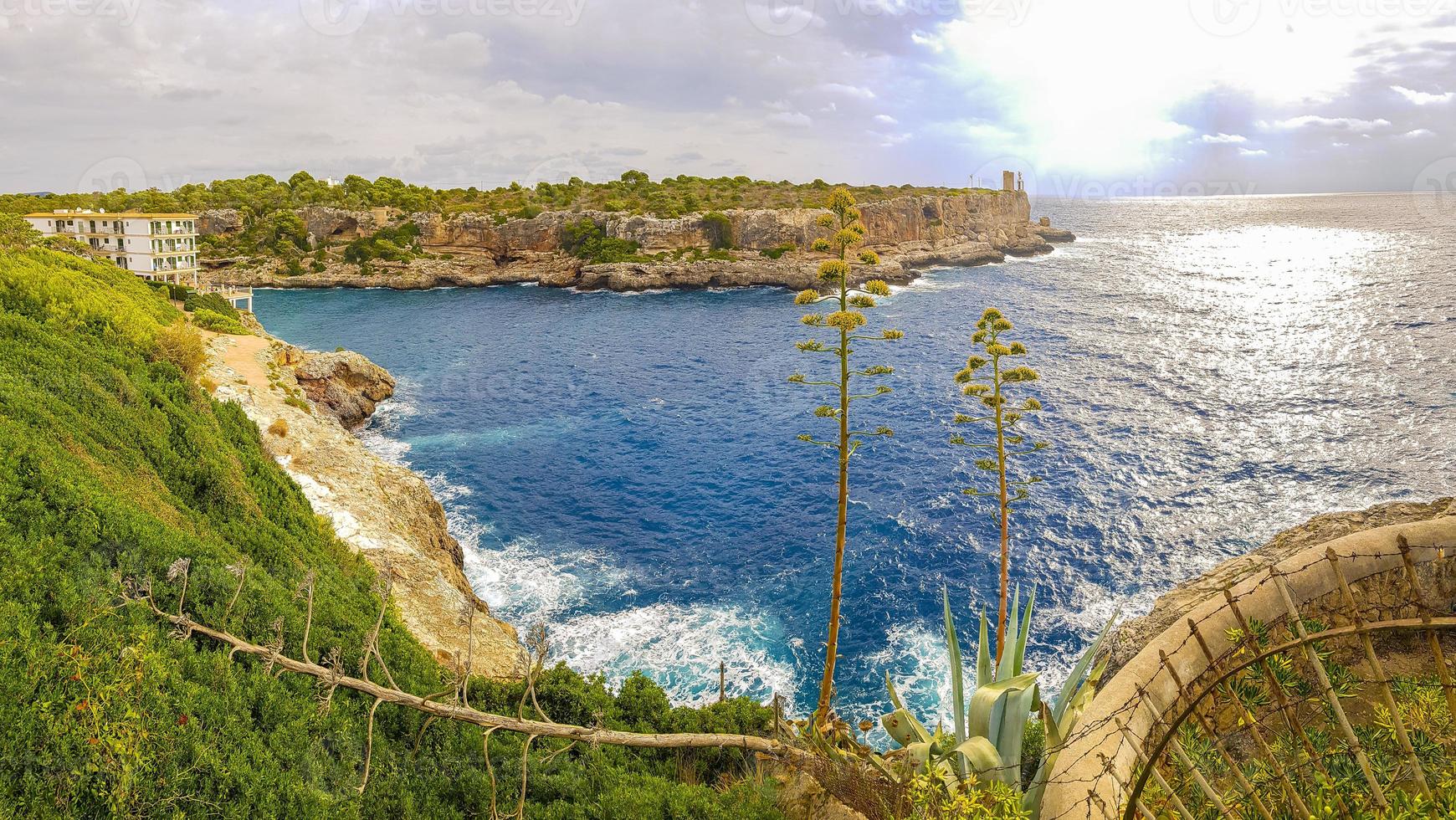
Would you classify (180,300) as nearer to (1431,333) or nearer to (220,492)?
(220,492)

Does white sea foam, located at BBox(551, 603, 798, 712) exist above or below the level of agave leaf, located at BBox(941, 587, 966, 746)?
below

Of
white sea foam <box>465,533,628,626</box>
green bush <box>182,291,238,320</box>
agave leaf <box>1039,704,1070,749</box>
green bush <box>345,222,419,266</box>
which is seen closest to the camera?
agave leaf <box>1039,704,1070,749</box>

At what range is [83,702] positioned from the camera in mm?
6262

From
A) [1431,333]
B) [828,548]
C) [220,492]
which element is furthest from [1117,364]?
[220,492]

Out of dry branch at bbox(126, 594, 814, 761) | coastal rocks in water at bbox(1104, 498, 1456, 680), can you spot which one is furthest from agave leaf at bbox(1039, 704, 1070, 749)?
coastal rocks in water at bbox(1104, 498, 1456, 680)

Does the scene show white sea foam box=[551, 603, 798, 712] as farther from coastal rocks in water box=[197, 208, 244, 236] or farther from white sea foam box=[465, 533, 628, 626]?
coastal rocks in water box=[197, 208, 244, 236]

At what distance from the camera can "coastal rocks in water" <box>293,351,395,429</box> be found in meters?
34.0

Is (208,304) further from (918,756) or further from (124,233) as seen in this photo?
(918,756)

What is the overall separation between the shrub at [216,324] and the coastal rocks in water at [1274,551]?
130ft

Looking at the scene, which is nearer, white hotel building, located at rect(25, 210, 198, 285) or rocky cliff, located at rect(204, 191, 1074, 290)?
white hotel building, located at rect(25, 210, 198, 285)

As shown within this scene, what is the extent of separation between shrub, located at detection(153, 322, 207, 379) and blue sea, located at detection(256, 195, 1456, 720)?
9129 mm

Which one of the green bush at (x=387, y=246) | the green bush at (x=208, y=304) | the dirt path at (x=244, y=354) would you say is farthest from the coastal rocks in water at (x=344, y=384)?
the green bush at (x=387, y=246)

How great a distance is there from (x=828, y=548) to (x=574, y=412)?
18.8 meters

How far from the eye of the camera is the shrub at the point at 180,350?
1833cm
